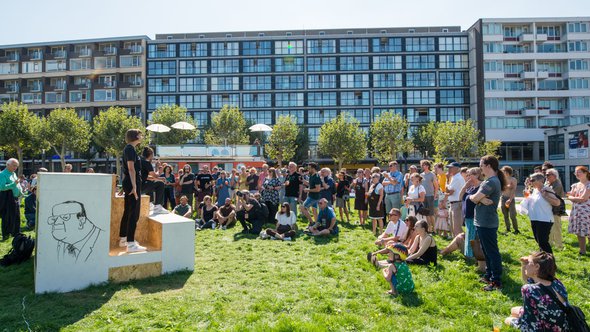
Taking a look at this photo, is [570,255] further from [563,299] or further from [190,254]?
[190,254]

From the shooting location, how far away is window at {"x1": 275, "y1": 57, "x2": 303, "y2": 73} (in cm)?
6094

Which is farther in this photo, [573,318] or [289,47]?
[289,47]

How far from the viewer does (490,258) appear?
6082mm

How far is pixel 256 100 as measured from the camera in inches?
2398

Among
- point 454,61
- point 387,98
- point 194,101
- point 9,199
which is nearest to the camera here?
point 9,199

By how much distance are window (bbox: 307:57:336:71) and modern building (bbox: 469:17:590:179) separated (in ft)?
67.6

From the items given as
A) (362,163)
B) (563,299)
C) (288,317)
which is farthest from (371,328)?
(362,163)

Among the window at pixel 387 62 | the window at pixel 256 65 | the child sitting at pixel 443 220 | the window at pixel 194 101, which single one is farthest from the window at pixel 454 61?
the child sitting at pixel 443 220

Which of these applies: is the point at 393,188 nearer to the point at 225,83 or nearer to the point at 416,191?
the point at 416,191

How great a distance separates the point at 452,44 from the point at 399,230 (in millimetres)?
58419

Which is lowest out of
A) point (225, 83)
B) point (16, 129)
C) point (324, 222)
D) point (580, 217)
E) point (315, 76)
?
point (324, 222)

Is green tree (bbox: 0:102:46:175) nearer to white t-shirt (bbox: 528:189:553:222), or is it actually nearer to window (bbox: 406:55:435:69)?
white t-shirt (bbox: 528:189:553:222)

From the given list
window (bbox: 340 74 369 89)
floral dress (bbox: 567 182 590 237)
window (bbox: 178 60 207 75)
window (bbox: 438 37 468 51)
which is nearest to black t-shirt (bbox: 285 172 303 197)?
floral dress (bbox: 567 182 590 237)

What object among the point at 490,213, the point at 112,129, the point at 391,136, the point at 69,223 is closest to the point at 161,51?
the point at 112,129
